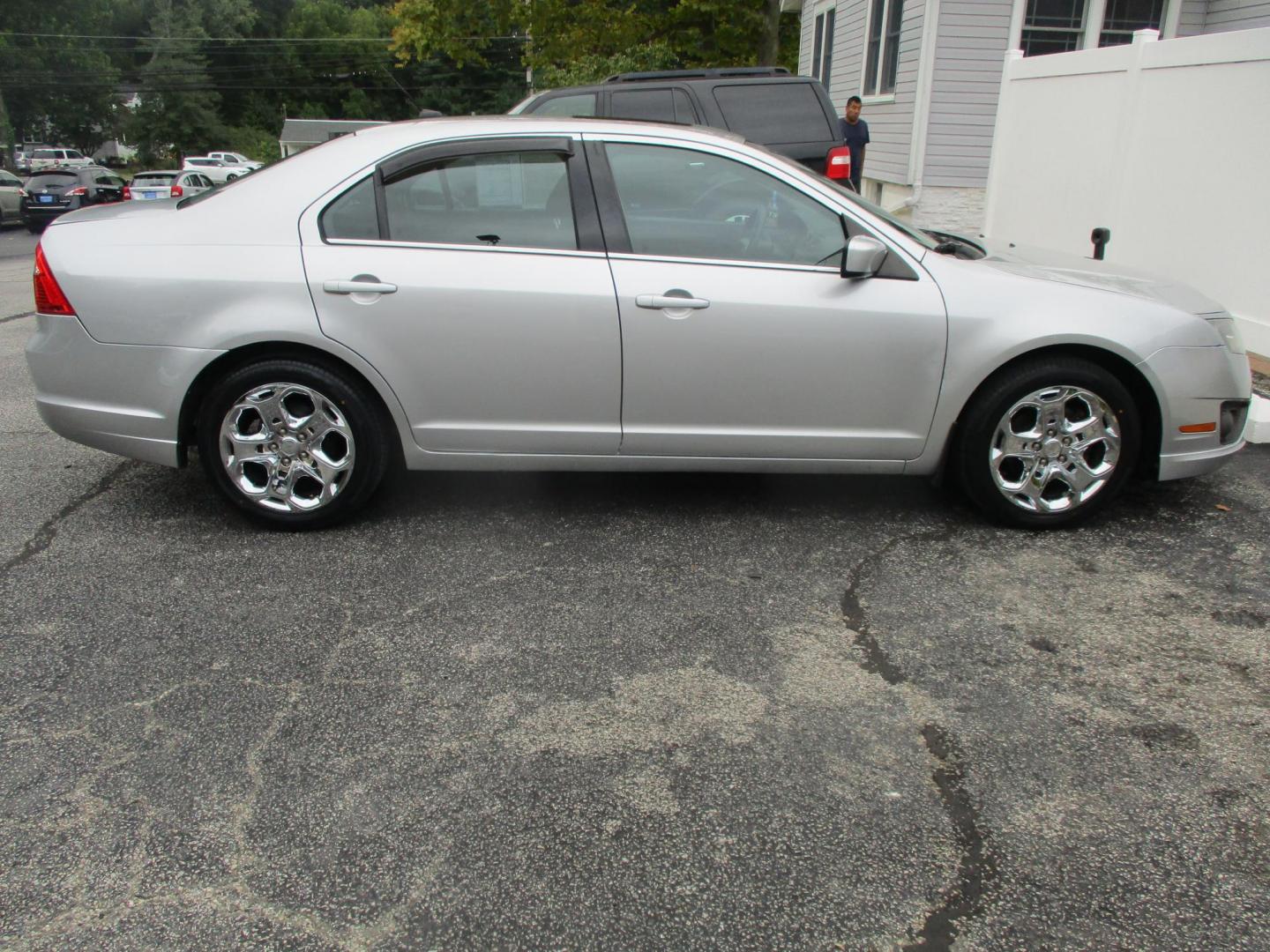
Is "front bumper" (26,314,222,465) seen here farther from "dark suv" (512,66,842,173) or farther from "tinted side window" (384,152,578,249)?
"dark suv" (512,66,842,173)

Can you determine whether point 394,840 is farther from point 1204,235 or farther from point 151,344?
point 1204,235

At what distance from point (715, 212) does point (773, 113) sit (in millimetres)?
5414

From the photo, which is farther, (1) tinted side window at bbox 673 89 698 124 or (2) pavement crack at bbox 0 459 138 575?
(1) tinted side window at bbox 673 89 698 124

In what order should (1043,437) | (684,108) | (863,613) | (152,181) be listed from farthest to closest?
(152,181) → (684,108) → (1043,437) → (863,613)

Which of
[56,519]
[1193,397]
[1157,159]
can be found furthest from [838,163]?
[56,519]

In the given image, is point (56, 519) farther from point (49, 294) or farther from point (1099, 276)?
point (1099, 276)

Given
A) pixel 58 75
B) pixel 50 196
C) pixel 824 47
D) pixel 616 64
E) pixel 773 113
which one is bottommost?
pixel 50 196

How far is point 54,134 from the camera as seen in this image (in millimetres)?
76062

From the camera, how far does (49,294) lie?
436 cm

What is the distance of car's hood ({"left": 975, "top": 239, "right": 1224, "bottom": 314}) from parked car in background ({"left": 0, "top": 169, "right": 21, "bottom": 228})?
26598 millimetres

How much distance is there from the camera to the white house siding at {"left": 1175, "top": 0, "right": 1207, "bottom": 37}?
42.9 ft

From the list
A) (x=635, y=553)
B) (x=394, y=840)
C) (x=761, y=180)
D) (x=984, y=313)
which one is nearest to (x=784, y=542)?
(x=635, y=553)

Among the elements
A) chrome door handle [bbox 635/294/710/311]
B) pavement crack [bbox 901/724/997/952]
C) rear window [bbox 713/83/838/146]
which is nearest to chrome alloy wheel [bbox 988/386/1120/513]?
chrome door handle [bbox 635/294/710/311]

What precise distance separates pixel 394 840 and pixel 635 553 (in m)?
1.90
